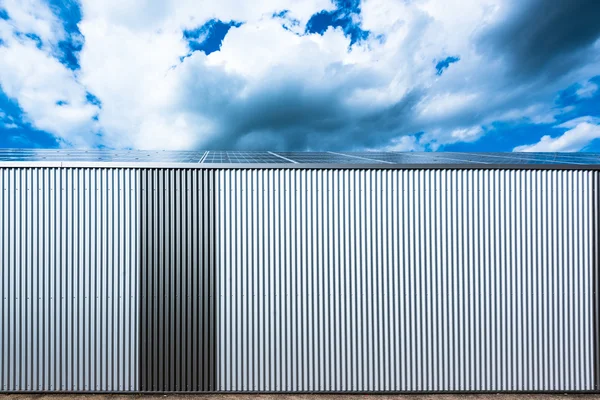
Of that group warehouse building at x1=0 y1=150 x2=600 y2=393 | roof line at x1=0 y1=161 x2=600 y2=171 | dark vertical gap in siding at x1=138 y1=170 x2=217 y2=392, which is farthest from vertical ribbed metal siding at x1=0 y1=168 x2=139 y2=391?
dark vertical gap in siding at x1=138 y1=170 x2=217 y2=392

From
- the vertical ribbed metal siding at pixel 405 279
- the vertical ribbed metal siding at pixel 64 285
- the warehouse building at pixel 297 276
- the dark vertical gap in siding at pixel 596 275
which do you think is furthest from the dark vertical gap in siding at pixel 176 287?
the dark vertical gap in siding at pixel 596 275

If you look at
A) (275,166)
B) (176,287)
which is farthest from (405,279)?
(176,287)

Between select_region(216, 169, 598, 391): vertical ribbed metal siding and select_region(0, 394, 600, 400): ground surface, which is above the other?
select_region(216, 169, 598, 391): vertical ribbed metal siding

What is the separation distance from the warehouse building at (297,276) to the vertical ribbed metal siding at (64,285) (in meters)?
0.03

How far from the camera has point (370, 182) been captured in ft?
20.2

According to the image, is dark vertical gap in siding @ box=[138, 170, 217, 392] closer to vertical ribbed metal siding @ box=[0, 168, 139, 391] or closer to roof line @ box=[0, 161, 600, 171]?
roof line @ box=[0, 161, 600, 171]

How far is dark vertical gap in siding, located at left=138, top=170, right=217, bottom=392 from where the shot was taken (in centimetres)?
600

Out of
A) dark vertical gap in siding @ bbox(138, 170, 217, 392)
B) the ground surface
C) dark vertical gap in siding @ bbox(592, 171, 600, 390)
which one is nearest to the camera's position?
the ground surface

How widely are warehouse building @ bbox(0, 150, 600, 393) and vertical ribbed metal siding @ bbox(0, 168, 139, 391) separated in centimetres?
3

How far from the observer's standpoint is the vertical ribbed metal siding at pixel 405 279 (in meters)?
6.06

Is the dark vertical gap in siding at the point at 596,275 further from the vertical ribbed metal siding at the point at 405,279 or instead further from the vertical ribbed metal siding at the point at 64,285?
the vertical ribbed metal siding at the point at 64,285

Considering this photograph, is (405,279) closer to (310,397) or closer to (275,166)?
(310,397)

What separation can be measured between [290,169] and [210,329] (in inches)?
151

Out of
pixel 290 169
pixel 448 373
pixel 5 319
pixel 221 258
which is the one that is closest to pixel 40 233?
pixel 5 319
